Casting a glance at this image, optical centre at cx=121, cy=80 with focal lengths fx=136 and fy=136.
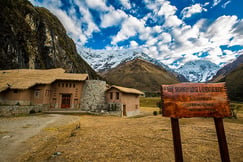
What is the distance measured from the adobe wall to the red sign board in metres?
26.5

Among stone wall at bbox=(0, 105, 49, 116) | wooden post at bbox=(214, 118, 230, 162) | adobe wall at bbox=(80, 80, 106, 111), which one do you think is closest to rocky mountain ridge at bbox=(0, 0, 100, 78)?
stone wall at bbox=(0, 105, 49, 116)

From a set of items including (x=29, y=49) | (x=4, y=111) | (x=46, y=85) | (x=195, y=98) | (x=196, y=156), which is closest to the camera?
(x=195, y=98)

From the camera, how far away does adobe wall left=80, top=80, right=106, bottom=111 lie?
97.5 ft

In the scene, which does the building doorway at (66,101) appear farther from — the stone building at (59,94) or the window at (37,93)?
the window at (37,93)

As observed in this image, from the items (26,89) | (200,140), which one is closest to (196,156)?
(200,140)

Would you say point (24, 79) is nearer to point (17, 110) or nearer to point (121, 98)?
point (17, 110)

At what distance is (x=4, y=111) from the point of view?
20.2 metres

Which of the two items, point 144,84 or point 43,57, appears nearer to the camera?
point 43,57

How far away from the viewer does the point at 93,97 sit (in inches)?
1188

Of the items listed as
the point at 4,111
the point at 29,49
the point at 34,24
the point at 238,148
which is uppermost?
the point at 34,24

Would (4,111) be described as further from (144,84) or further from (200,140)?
(144,84)

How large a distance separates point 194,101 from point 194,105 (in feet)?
0.41

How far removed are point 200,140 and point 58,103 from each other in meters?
27.3

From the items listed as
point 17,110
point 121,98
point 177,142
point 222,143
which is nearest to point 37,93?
point 17,110
